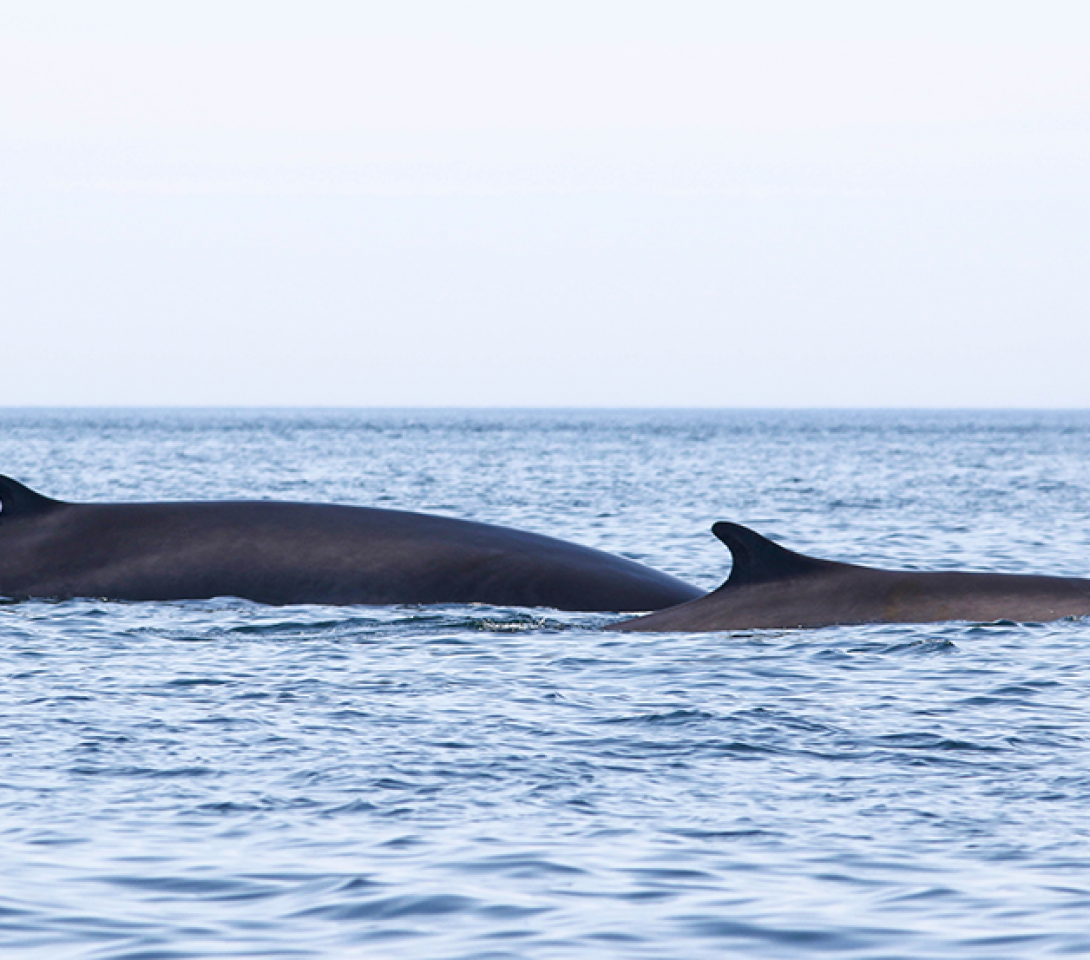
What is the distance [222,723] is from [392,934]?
4.73m

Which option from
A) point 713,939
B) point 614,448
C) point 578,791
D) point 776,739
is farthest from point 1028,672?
point 614,448

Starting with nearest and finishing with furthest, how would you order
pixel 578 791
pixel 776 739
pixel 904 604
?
pixel 578 791 → pixel 776 739 → pixel 904 604

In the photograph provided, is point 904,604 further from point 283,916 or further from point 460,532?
point 283,916

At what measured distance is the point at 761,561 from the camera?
611 inches

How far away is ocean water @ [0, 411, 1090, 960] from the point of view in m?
7.82

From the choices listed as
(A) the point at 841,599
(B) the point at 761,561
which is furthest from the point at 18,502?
(A) the point at 841,599

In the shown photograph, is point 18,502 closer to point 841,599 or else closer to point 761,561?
point 761,561

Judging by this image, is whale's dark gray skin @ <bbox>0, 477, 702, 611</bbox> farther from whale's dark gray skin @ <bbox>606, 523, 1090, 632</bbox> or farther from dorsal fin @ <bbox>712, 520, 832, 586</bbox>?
dorsal fin @ <bbox>712, 520, 832, 586</bbox>

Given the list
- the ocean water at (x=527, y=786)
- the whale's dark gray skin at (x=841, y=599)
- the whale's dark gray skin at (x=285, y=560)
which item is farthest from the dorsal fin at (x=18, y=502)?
the whale's dark gray skin at (x=841, y=599)

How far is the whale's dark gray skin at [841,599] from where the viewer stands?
15508 millimetres

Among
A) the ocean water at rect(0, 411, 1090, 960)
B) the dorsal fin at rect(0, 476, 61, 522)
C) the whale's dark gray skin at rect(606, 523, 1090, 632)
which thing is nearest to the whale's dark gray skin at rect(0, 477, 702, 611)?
the dorsal fin at rect(0, 476, 61, 522)

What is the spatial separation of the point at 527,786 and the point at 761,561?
5.63m

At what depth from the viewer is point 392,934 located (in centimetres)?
766

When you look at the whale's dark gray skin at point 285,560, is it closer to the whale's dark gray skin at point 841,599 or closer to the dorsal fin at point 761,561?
the whale's dark gray skin at point 841,599
